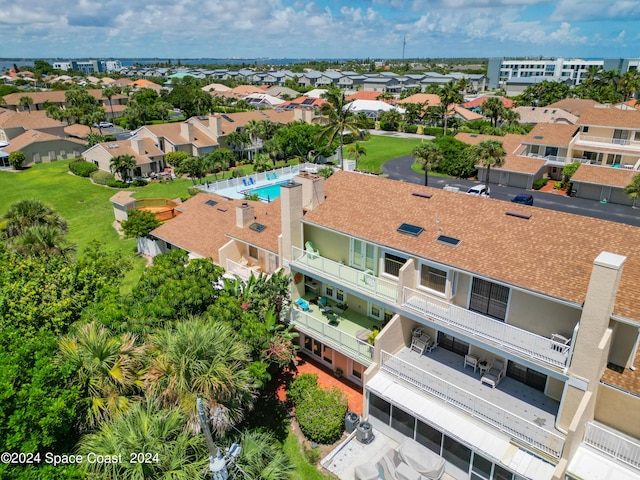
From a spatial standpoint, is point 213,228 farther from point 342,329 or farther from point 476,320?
point 476,320

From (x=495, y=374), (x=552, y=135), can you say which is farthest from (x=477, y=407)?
(x=552, y=135)

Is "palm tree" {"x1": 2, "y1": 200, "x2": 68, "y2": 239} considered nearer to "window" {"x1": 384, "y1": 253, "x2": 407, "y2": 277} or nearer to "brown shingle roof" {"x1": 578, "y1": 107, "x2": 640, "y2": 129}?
"window" {"x1": 384, "y1": 253, "x2": 407, "y2": 277}

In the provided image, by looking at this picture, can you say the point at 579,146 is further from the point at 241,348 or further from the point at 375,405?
the point at 241,348

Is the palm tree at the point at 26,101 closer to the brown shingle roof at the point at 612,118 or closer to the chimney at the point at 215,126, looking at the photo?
the chimney at the point at 215,126

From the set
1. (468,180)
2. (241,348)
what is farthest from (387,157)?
(241,348)

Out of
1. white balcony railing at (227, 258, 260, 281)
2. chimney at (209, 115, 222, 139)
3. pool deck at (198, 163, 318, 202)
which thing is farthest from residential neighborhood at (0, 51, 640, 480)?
chimney at (209, 115, 222, 139)

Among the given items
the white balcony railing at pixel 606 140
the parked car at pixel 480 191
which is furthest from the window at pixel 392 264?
the white balcony railing at pixel 606 140
